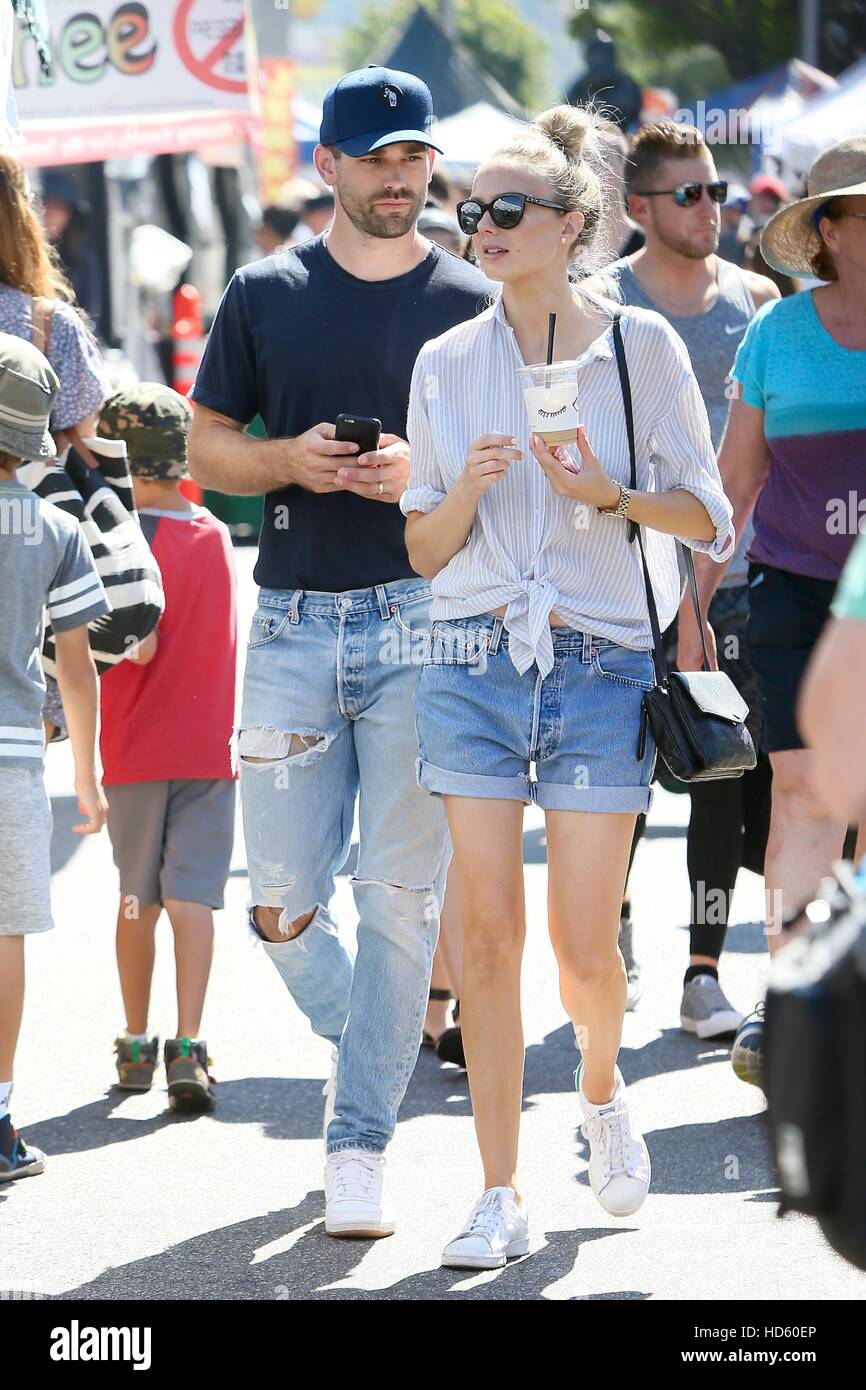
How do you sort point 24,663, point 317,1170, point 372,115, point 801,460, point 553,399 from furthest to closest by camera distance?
1. point 801,460
2. point 317,1170
3. point 24,663
4. point 372,115
5. point 553,399

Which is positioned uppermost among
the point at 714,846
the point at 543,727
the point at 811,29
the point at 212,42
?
the point at 811,29

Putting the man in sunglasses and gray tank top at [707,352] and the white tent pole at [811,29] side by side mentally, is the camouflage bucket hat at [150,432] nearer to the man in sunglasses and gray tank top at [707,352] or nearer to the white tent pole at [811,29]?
the man in sunglasses and gray tank top at [707,352]

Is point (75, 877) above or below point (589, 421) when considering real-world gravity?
below

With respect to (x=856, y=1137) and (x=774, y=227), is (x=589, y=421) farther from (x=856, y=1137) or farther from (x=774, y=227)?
(x=856, y=1137)

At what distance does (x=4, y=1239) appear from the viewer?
14.8 feet

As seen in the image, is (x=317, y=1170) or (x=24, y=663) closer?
(x=24, y=663)

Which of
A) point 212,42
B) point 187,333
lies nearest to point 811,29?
point 187,333

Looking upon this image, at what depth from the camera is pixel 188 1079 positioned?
547 centimetres

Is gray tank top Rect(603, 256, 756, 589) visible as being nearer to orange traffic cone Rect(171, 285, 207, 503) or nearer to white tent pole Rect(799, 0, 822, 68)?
orange traffic cone Rect(171, 285, 207, 503)

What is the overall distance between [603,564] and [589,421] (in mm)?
288

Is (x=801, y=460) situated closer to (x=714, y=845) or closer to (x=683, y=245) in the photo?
(x=683, y=245)

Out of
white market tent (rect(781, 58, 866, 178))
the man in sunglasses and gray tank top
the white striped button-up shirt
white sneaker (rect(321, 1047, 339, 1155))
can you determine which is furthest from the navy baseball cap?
white market tent (rect(781, 58, 866, 178))

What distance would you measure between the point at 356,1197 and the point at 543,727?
106cm
